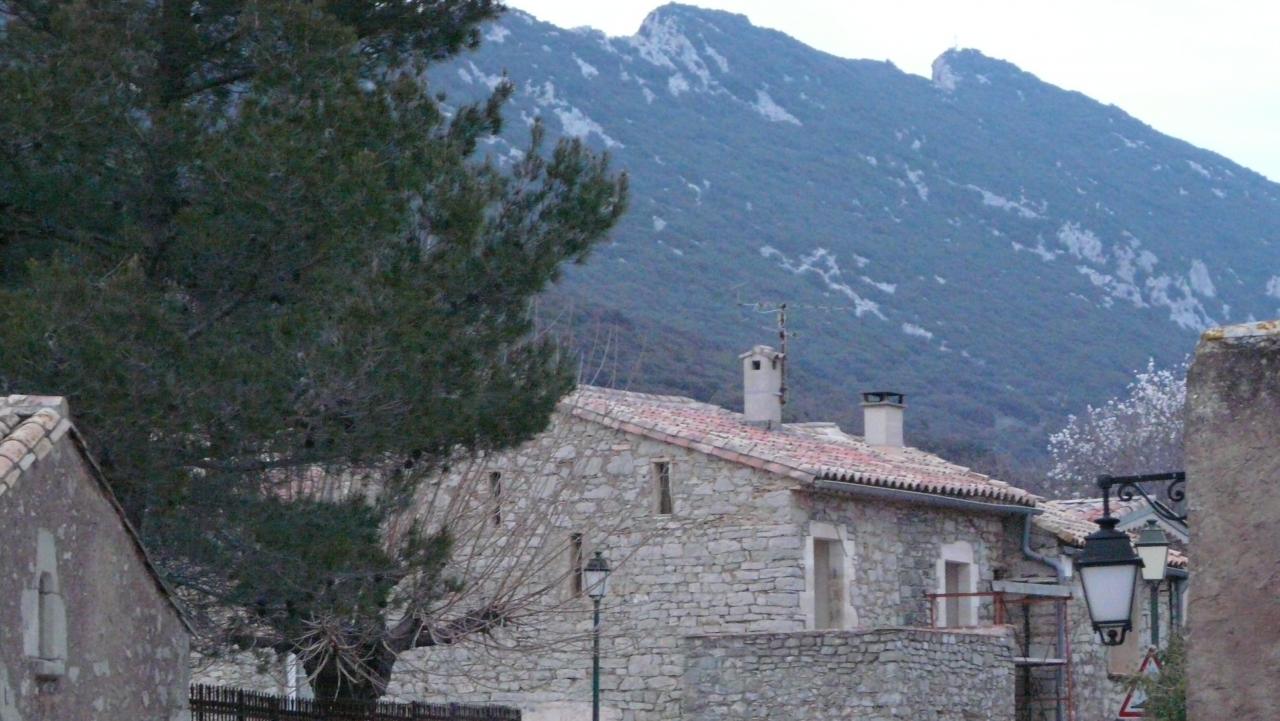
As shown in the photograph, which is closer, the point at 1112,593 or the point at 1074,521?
the point at 1112,593

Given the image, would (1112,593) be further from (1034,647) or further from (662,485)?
(1034,647)

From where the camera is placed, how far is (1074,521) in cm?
2909

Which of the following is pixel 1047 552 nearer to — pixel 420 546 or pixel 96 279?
pixel 420 546

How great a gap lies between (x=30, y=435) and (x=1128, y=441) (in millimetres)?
56077

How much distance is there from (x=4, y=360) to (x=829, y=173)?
358 feet

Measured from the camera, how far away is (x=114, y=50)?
44.6ft

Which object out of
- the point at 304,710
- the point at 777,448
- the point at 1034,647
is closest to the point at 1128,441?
the point at 1034,647

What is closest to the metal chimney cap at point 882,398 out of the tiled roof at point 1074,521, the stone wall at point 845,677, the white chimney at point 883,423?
the white chimney at point 883,423

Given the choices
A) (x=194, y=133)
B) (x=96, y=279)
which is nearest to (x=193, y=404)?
(x=96, y=279)

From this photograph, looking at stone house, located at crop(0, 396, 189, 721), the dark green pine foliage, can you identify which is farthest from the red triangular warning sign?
stone house, located at crop(0, 396, 189, 721)

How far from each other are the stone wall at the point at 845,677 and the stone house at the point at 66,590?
13.1 metres

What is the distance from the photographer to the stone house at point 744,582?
22.7m

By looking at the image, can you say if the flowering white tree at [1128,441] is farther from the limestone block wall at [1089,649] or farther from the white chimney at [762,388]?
the white chimney at [762,388]

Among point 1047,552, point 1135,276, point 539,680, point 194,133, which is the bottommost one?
point 539,680
